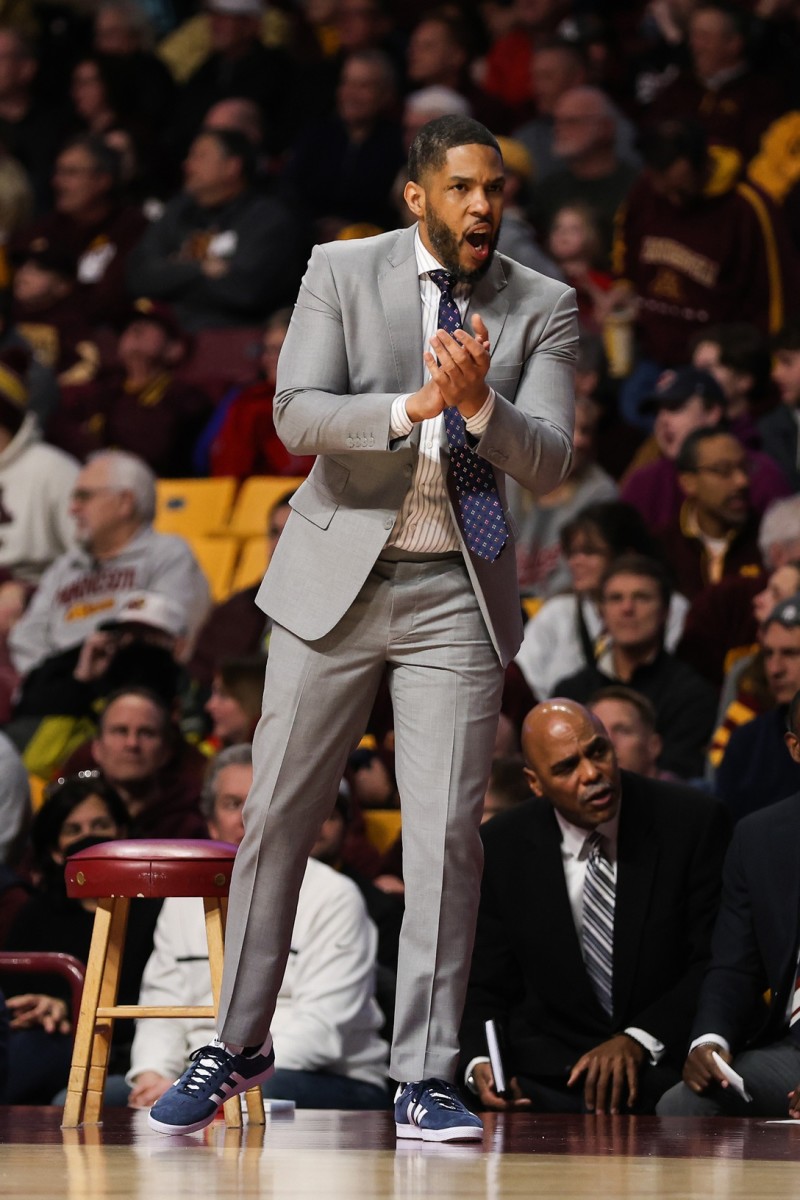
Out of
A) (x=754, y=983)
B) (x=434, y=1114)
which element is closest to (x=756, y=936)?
(x=754, y=983)

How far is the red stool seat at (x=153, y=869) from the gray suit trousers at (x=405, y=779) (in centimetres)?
24

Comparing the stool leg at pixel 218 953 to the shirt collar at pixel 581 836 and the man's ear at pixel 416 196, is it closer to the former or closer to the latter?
the shirt collar at pixel 581 836

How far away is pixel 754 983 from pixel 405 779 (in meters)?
1.26

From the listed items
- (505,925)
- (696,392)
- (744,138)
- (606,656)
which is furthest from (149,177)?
(505,925)

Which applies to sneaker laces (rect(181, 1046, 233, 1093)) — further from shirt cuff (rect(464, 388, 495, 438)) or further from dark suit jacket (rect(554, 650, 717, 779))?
dark suit jacket (rect(554, 650, 717, 779))

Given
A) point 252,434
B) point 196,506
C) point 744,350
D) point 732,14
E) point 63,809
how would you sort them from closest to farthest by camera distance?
point 63,809, point 744,350, point 196,506, point 252,434, point 732,14

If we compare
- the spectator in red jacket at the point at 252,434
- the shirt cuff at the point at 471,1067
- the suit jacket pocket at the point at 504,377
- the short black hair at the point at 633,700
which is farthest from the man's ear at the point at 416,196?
the spectator in red jacket at the point at 252,434

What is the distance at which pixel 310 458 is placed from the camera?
7.55m

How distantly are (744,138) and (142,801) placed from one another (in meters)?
4.43

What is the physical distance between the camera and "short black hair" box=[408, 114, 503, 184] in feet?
9.48

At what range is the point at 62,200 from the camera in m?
9.85

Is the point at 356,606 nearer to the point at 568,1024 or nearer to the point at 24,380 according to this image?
the point at 568,1024

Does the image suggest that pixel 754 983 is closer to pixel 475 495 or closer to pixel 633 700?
pixel 633 700

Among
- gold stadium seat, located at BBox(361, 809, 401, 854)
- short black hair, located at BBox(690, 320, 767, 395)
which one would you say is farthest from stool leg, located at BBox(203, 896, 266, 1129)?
short black hair, located at BBox(690, 320, 767, 395)
